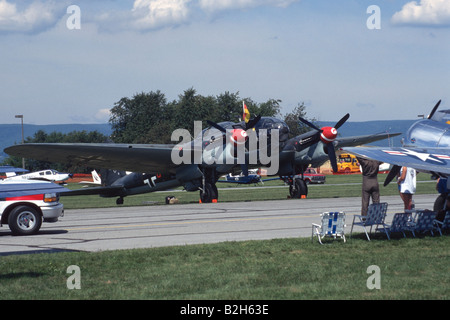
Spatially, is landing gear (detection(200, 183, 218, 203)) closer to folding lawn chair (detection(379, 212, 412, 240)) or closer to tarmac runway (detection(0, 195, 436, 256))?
tarmac runway (detection(0, 195, 436, 256))

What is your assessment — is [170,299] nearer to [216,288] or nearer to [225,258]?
[216,288]

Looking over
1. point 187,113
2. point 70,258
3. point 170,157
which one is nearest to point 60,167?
point 187,113

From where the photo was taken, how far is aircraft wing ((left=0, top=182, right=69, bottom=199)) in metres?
13.2

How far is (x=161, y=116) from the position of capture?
119250 millimetres

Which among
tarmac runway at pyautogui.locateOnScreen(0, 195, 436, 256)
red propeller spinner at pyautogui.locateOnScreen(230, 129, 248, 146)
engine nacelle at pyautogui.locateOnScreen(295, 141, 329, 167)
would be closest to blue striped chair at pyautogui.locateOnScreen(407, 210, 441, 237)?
tarmac runway at pyautogui.locateOnScreen(0, 195, 436, 256)

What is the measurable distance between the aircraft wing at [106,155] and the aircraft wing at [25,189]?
11120mm

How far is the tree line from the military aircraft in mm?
44752

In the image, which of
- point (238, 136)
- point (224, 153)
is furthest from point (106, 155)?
point (238, 136)

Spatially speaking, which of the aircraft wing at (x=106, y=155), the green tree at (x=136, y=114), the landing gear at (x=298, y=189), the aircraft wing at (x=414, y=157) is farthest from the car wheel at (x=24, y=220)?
the green tree at (x=136, y=114)
